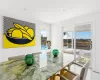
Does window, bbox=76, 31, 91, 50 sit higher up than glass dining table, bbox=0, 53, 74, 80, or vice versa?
window, bbox=76, 31, 91, 50

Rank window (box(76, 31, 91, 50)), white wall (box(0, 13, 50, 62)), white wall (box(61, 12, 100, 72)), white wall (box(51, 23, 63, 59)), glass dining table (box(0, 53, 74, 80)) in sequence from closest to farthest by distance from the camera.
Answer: glass dining table (box(0, 53, 74, 80)), white wall (box(0, 13, 50, 62)), white wall (box(61, 12, 100, 72)), window (box(76, 31, 91, 50)), white wall (box(51, 23, 63, 59))

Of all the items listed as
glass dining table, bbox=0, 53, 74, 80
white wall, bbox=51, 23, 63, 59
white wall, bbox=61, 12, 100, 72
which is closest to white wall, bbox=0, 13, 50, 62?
white wall, bbox=51, 23, 63, 59

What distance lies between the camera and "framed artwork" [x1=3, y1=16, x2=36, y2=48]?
3483 mm

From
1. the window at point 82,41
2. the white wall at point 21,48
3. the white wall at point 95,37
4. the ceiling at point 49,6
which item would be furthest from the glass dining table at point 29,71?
the window at point 82,41

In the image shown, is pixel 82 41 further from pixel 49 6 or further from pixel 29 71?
pixel 29 71

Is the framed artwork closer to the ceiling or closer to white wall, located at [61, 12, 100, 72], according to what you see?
the ceiling

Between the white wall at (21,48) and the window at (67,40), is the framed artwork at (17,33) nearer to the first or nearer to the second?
the white wall at (21,48)

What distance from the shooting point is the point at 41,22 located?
5.43 m

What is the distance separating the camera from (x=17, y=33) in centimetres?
382

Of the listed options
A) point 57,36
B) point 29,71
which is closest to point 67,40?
point 57,36

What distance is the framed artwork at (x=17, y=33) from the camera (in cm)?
348

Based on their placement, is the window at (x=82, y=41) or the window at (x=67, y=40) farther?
the window at (x=67, y=40)

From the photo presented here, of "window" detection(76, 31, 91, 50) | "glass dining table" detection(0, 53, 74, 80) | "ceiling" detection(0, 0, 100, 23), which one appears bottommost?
"glass dining table" detection(0, 53, 74, 80)

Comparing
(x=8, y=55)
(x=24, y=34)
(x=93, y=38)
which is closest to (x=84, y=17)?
(x=93, y=38)
